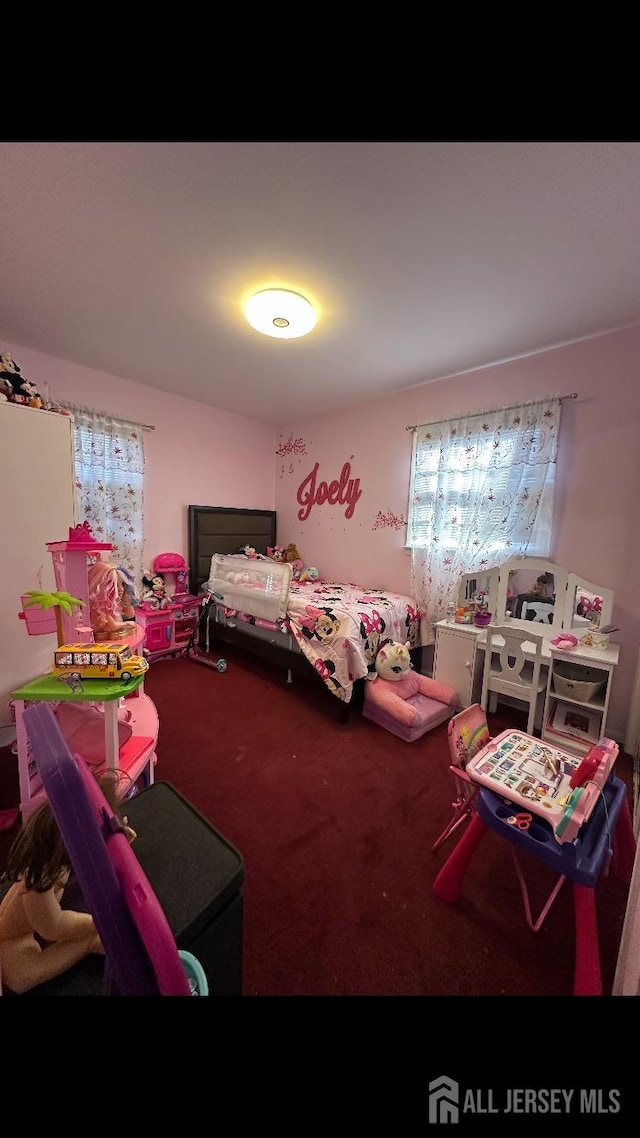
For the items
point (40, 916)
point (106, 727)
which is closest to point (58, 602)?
point (106, 727)

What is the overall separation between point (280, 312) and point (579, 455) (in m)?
2.05

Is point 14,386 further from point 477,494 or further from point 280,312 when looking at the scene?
point 477,494

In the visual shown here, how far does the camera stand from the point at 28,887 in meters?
0.65

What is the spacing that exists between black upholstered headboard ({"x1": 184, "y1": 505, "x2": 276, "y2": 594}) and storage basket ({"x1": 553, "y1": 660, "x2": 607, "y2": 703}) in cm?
314

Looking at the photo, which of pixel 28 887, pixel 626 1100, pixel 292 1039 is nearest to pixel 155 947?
pixel 292 1039

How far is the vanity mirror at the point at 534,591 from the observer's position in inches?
94.3

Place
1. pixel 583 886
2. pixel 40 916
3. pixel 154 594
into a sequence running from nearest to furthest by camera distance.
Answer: pixel 40 916 < pixel 583 886 < pixel 154 594

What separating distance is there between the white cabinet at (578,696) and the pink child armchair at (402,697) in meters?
0.58

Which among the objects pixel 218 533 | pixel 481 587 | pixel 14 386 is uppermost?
pixel 14 386

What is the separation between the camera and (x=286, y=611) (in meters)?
2.82

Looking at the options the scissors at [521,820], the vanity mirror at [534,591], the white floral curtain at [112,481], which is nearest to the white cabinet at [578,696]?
the vanity mirror at [534,591]

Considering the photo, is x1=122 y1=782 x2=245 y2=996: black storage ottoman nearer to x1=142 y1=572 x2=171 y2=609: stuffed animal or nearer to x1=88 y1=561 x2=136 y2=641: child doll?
x1=88 y1=561 x2=136 y2=641: child doll

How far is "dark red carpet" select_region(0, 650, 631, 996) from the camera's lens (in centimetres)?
106
